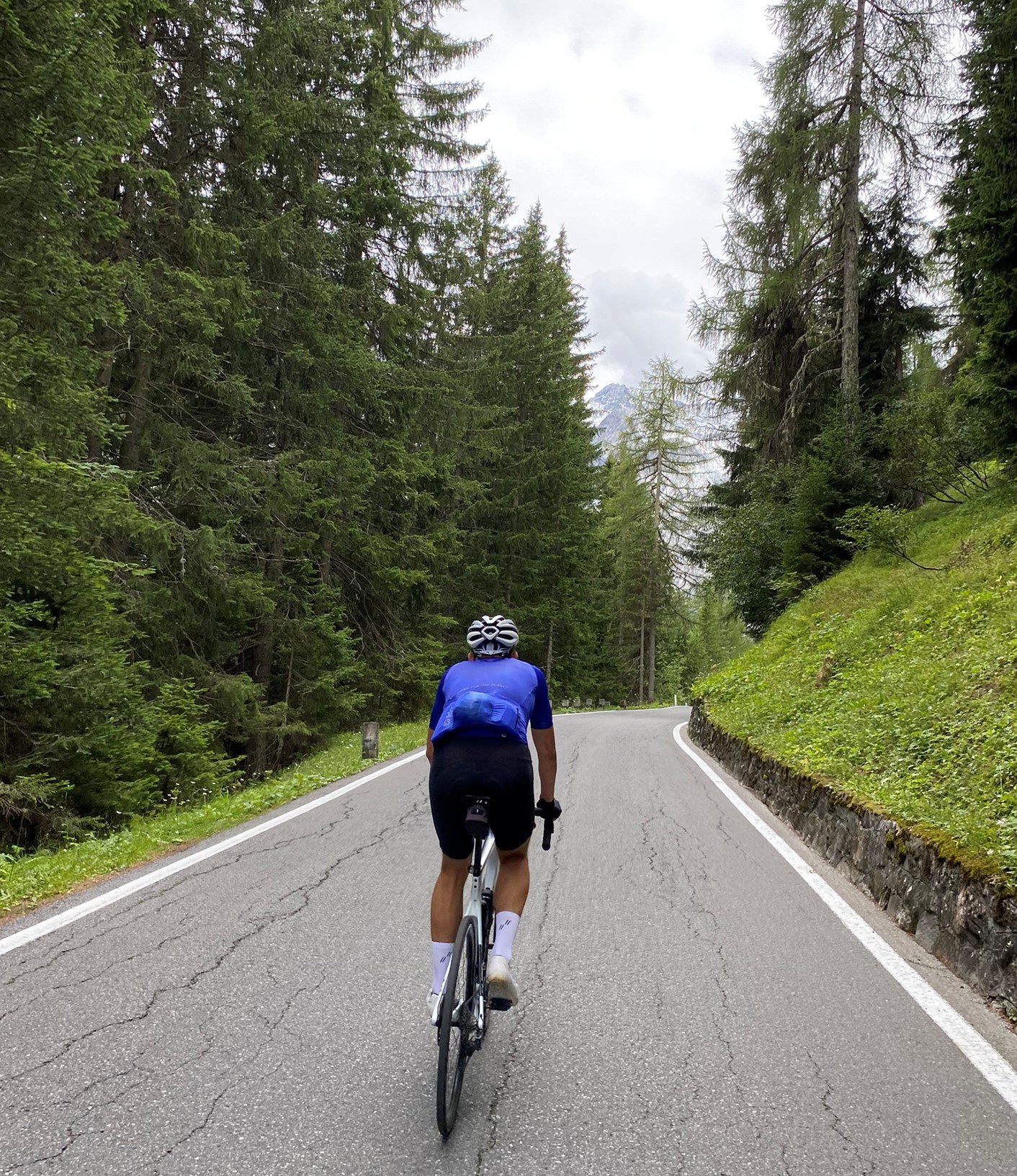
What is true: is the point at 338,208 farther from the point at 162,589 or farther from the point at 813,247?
the point at 813,247

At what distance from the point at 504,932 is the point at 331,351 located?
1311 cm

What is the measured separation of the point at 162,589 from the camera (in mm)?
10469

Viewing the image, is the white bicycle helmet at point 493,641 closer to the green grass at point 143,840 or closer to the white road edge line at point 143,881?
the white road edge line at point 143,881

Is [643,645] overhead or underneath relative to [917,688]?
overhead

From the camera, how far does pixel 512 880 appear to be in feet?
11.0

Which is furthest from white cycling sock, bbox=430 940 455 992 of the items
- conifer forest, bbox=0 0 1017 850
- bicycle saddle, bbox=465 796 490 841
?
conifer forest, bbox=0 0 1017 850

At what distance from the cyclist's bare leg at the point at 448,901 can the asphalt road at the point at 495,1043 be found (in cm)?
63

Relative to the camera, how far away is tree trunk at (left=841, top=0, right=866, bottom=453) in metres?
19.2

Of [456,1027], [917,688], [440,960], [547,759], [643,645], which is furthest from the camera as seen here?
[643,645]

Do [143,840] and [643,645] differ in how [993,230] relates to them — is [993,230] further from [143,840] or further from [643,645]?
[643,645]

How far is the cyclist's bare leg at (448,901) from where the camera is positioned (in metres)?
3.12

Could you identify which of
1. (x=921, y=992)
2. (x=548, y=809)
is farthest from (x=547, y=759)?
(x=921, y=992)

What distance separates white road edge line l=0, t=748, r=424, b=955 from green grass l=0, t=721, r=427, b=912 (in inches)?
13.9


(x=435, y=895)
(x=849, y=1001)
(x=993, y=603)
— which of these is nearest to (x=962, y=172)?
(x=993, y=603)
